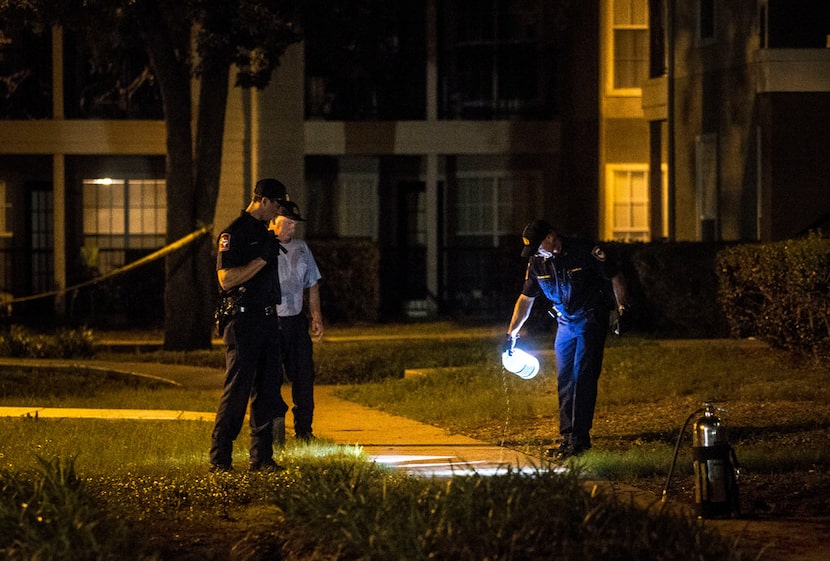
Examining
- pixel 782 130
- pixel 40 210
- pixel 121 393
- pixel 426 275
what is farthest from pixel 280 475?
pixel 40 210

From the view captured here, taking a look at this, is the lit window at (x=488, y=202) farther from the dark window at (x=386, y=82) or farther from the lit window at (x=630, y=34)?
the lit window at (x=630, y=34)

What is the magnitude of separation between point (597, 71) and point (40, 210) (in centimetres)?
1071

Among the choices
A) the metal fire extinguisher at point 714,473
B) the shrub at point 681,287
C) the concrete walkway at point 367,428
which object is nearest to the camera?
the metal fire extinguisher at point 714,473

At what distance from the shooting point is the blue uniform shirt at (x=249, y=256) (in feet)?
33.0

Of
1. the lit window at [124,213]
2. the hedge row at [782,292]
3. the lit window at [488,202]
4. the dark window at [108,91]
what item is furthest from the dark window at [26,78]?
the hedge row at [782,292]

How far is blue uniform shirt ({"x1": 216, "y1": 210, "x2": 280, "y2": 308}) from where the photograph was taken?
1005 cm

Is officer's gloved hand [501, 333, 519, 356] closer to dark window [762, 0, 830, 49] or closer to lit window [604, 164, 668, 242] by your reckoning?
dark window [762, 0, 830, 49]

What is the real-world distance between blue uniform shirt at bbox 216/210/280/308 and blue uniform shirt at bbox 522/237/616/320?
2088 mm

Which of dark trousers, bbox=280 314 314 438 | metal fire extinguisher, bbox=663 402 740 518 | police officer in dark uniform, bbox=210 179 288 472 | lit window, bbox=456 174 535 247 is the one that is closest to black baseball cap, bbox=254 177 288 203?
police officer in dark uniform, bbox=210 179 288 472

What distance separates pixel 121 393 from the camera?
52.3 ft

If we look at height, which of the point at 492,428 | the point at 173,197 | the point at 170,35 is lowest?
the point at 492,428

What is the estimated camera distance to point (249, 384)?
10.1 meters

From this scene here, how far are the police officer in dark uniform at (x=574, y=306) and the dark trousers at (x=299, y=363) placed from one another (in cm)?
163

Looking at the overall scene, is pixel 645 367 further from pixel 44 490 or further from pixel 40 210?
pixel 40 210
